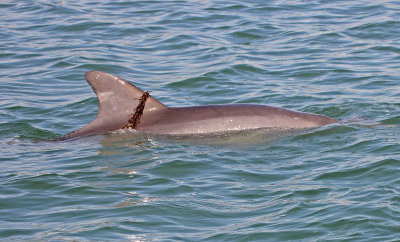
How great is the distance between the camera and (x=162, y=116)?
988 cm

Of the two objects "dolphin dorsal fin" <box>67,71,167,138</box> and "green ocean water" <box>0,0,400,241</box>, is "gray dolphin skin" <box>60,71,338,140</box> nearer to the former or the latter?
"dolphin dorsal fin" <box>67,71,167,138</box>

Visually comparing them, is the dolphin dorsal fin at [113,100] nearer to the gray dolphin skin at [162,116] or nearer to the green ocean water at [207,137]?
the gray dolphin skin at [162,116]

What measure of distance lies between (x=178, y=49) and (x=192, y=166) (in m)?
7.35

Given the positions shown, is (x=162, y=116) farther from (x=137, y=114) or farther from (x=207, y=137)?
(x=207, y=137)

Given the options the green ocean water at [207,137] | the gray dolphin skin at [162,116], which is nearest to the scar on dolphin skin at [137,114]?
the gray dolphin skin at [162,116]

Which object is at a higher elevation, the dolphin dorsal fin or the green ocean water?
the dolphin dorsal fin

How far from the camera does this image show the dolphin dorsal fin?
966cm

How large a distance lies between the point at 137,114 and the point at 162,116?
1.24ft

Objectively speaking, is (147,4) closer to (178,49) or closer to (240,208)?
(178,49)

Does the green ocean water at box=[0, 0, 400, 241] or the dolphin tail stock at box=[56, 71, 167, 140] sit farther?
the dolphin tail stock at box=[56, 71, 167, 140]

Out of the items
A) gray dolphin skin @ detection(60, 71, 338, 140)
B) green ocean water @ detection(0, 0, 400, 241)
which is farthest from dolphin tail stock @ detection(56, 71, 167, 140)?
green ocean water @ detection(0, 0, 400, 241)

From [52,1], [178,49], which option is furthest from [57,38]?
[52,1]

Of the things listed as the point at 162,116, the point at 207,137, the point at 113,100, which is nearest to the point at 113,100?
the point at 113,100

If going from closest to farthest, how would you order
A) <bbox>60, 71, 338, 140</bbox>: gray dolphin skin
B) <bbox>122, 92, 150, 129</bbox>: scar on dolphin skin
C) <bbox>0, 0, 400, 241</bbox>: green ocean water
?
1. <bbox>0, 0, 400, 241</bbox>: green ocean water
2. <bbox>122, 92, 150, 129</bbox>: scar on dolphin skin
3. <bbox>60, 71, 338, 140</bbox>: gray dolphin skin
